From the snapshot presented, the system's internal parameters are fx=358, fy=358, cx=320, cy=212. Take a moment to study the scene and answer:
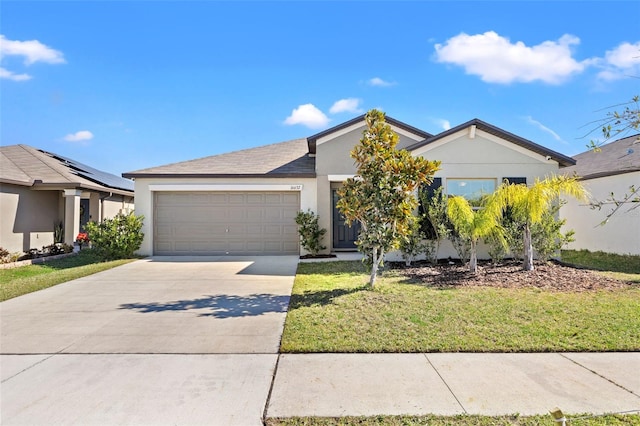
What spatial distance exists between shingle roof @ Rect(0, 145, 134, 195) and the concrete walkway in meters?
9.10

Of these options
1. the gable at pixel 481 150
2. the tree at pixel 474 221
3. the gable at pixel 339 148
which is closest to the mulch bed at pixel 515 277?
the tree at pixel 474 221

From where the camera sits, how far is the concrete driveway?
10.4 ft

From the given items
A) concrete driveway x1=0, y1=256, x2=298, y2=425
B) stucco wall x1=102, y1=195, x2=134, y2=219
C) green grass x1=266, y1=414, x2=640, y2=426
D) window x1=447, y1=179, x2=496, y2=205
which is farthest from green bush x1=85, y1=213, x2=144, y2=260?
green grass x1=266, y1=414, x2=640, y2=426

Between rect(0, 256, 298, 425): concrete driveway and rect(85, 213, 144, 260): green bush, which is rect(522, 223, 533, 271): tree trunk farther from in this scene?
rect(85, 213, 144, 260): green bush

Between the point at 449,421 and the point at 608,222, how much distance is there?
47.0 feet

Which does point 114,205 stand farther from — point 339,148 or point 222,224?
point 339,148

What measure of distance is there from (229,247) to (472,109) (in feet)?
32.6

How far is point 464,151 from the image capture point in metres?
10.9

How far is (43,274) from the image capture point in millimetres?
9906

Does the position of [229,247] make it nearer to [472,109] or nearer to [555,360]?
[472,109]

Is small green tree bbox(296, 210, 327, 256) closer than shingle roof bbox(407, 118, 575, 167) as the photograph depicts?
No

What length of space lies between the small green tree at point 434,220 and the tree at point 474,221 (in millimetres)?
785

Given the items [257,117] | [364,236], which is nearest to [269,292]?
[364,236]

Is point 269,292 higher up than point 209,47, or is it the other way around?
point 209,47
